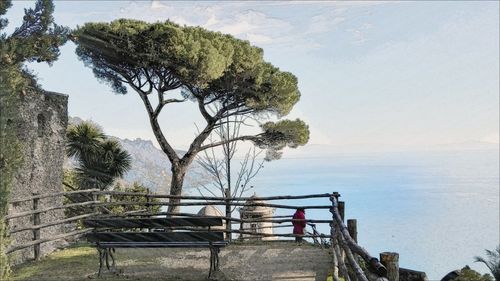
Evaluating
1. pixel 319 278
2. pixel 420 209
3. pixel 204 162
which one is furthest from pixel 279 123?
pixel 420 209

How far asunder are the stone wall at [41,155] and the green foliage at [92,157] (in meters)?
9.09

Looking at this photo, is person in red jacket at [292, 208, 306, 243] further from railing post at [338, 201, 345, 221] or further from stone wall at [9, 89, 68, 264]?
stone wall at [9, 89, 68, 264]

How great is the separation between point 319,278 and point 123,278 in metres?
2.90

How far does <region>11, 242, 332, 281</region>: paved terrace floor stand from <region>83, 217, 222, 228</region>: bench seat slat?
70cm

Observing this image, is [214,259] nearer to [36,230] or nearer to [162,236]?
[162,236]

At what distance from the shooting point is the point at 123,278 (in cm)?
670

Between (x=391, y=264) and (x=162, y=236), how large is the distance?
11.7 ft

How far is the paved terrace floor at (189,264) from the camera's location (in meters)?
6.86

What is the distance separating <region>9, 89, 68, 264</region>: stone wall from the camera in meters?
8.40

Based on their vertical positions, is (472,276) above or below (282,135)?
below

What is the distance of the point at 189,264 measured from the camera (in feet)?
24.9

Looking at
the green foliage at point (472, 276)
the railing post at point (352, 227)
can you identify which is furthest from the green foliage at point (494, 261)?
the railing post at point (352, 227)

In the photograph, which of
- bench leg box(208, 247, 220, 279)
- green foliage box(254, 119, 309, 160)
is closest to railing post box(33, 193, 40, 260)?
bench leg box(208, 247, 220, 279)

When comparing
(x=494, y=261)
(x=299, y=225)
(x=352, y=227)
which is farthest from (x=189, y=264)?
(x=494, y=261)
